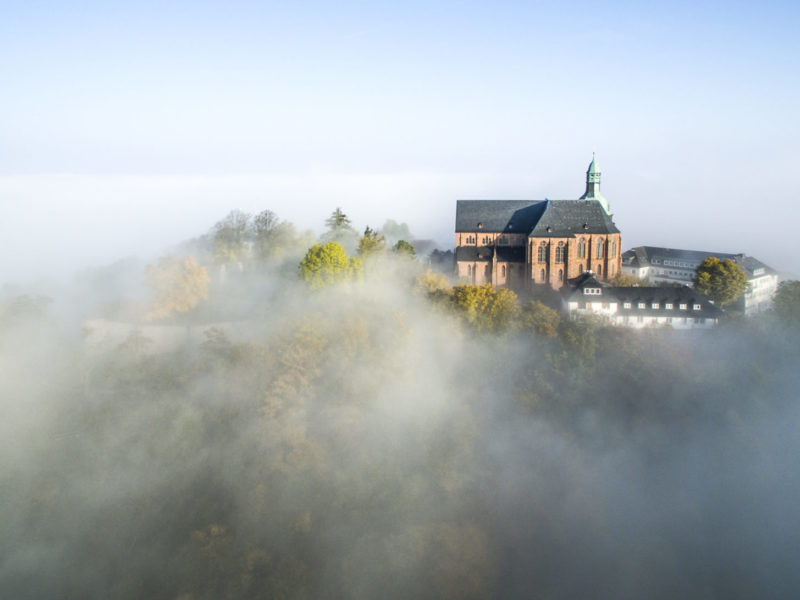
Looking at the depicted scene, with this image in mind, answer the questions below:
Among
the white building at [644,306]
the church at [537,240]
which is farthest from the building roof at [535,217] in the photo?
the white building at [644,306]

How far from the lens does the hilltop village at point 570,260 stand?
5081 cm

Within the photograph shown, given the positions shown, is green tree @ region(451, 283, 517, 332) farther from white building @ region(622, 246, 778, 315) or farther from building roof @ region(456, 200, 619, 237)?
white building @ region(622, 246, 778, 315)

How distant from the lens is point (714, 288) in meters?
56.3

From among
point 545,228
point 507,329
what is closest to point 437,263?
point 545,228

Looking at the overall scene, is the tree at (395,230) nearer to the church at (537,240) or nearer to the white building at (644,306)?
the church at (537,240)

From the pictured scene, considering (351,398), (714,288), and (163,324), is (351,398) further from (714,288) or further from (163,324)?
(714,288)

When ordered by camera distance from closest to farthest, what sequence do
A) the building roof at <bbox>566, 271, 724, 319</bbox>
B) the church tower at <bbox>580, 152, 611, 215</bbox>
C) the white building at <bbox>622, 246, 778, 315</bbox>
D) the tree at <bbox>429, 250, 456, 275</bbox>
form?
the building roof at <bbox>566, 271, 724, 319</bbox> < the church tower at <bbox>580, 152, 611, 215</bbox> < the tree at <bbox>429, 250, 456, 275</bbox> < the white building at <bbox>622, 246, 778, 315</bbox>

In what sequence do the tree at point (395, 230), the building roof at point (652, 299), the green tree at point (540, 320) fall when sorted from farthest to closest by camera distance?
the tree at point (395, 230), the building roof at point (652, 299), the green tree at point (540, 320)

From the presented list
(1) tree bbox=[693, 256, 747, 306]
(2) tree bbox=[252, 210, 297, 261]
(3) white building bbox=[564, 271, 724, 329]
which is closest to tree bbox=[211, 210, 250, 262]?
(2) tree bbox=[252, 210, 297, 261]

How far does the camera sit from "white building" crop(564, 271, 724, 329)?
50.0m

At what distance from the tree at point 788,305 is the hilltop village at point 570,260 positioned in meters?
5.19

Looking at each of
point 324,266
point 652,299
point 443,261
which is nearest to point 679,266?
point 443,261

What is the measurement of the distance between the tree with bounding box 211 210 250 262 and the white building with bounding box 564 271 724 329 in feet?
116

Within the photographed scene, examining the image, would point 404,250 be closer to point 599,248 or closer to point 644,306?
point 599,248
